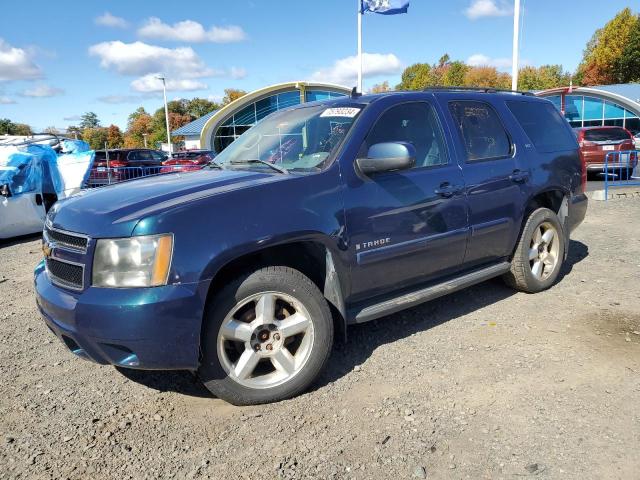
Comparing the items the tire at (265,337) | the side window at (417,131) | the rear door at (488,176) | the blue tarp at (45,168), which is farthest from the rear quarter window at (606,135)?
the tire at (265,337)

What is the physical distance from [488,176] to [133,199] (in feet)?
9.11

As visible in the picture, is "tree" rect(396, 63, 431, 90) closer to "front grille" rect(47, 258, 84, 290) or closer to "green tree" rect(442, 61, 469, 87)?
"green tree" rect(442, 61, 469, 87)

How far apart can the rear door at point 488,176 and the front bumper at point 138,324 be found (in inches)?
93.7

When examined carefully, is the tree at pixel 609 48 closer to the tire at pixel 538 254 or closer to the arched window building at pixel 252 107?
the arched window building at pixel 252 107

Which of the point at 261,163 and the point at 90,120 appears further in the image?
the point at 90,120

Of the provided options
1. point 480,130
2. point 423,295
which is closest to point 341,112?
point 480,130

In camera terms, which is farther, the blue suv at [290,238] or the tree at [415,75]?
the tree at [415,75]

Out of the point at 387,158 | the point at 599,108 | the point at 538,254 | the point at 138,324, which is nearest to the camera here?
the point at 138,324

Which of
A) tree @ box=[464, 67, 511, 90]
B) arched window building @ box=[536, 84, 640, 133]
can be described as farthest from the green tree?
arched window building @ box=[536, 84, 640, 133]

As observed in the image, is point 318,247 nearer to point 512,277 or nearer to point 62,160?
point 512,277

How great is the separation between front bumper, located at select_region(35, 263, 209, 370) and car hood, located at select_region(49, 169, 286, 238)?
0.36 metres

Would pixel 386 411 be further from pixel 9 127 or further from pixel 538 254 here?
pixel 9 127

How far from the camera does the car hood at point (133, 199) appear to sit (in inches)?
110

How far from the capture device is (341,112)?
383cm
